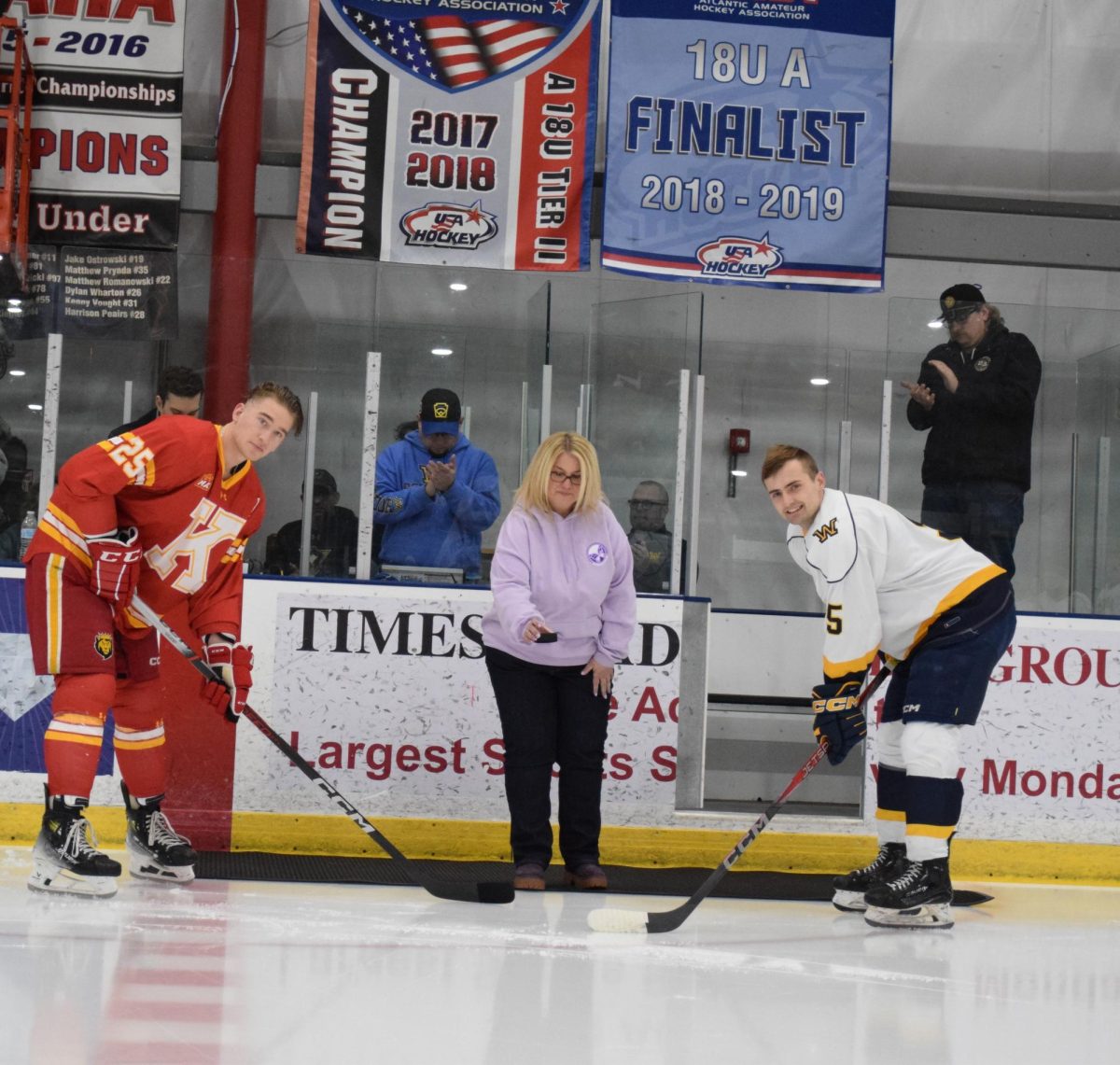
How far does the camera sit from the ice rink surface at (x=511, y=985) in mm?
1891

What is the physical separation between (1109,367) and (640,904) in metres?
2.62

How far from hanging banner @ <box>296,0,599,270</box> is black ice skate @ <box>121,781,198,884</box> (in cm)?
287

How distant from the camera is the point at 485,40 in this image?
5.70 meters

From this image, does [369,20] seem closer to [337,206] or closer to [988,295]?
[337,206]

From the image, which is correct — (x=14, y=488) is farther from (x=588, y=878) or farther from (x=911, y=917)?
(x=911, y=917)

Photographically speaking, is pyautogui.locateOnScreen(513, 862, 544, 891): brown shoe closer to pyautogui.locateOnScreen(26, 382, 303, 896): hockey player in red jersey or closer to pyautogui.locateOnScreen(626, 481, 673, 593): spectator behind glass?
pyautogui.locateOnScreen(26, 382, 303, 896): hockey player in red jersey

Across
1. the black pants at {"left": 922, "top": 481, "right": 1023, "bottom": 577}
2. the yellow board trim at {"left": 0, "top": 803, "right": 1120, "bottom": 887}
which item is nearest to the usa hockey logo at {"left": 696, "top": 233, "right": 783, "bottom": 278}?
the black pants at {"left": 922, "top": 481, "right": 1023, "bottom": 577}

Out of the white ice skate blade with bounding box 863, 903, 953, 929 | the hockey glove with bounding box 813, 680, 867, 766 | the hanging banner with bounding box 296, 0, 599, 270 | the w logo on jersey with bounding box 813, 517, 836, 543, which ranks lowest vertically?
the white ice skate blade with bounding box 863, 903, 953, 929

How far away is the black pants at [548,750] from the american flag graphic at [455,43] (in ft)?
10.0

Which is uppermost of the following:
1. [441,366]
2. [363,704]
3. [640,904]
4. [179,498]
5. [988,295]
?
[988,295]

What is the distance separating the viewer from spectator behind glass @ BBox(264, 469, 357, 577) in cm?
430

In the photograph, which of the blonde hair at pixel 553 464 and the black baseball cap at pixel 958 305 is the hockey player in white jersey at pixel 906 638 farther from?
the black baseball cap at pixel 958 305

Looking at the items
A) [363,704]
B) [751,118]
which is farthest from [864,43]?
[363,704]

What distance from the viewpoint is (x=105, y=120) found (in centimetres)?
571
